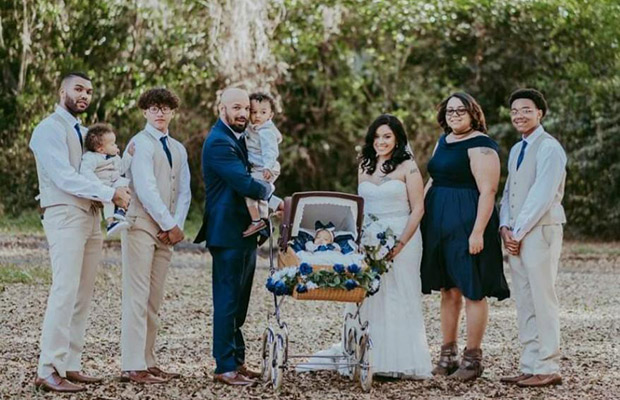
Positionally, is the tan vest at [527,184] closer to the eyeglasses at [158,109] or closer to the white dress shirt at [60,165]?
the eyeglasses at [158,109]

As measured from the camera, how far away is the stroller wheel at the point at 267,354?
7.07m

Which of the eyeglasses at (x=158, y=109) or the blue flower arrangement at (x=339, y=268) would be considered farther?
the eyeglasses at (x=158, y=109)

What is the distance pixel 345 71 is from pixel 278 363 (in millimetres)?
17650

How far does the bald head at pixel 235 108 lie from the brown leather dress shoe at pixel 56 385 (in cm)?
190

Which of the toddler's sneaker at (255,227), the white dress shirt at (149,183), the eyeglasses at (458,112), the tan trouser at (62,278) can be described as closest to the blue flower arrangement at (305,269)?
the toddler's sneaker at (255,227)

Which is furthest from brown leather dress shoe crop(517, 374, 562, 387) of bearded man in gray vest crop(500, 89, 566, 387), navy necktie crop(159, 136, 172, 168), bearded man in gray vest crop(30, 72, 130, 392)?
bearded man in gray vest crop(30, 72, 130, 392)

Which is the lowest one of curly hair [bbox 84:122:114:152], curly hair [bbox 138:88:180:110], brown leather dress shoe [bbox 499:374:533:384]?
brown leather dress shoe [bbox 499:374:533:384]

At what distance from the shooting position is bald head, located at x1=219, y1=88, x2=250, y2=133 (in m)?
7.20

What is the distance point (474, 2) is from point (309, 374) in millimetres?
17095

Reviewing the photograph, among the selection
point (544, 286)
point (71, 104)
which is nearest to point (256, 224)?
point (71, 104)

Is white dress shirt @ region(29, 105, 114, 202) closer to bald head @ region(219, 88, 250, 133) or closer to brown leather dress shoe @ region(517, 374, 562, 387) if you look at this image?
bald head @ region(219, 88, 250, 133)

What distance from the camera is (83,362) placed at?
26.3 ft

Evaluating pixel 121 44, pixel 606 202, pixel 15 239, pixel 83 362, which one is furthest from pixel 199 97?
pixel 83 362

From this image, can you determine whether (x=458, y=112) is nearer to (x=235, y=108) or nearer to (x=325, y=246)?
(x=325, y=246)
